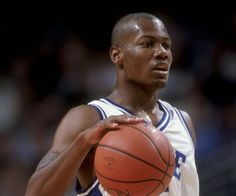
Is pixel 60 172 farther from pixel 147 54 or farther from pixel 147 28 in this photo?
pixel 147 28

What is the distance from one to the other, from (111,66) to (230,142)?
159 cm

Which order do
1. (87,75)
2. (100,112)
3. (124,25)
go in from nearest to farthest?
(100,112) < (124,25) < (87,75)

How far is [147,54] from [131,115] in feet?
1.18

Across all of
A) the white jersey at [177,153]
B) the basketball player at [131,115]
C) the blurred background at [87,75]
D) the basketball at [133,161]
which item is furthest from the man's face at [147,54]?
the blurred background at [87,75]

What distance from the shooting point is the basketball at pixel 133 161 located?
12.4 feet

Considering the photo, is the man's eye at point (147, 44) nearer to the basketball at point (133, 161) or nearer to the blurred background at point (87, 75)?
the basketball at point (133, 161)

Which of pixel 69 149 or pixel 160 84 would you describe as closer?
pixel 69 149

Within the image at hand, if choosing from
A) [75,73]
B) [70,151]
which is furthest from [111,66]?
[70,151]

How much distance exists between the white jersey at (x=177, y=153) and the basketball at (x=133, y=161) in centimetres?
39

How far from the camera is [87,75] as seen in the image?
8711 millimetres

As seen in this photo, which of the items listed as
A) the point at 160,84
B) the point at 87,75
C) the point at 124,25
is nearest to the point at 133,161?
the point at 160,84

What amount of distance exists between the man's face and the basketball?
599mm

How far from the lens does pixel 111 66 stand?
28.1 ft

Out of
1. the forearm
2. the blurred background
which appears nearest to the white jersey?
the forearm
